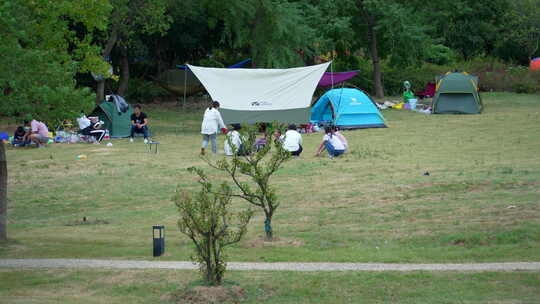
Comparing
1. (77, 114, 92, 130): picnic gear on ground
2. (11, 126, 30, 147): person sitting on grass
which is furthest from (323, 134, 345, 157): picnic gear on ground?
(11, 126, 30, 147): person sitting on grass

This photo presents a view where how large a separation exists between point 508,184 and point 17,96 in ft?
28.5

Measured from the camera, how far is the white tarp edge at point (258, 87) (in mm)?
24984

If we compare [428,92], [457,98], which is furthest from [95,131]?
[428,92]

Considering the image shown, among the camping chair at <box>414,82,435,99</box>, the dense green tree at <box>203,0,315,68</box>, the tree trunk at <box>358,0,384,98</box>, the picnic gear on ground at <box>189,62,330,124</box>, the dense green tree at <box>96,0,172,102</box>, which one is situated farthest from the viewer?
the camping chair at <box>414,82,435,99</box>

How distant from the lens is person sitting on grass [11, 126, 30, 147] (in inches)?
903

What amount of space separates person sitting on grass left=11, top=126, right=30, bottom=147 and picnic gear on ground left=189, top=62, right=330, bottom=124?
220 inches

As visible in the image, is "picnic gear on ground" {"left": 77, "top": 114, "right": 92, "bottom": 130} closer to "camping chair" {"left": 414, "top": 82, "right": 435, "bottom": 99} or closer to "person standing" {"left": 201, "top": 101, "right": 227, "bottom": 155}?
"person standing" {"left": 201, "top": 101, "right": 227, "bottom": 155}

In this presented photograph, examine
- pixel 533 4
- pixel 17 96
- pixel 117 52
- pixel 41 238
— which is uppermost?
pixel 533 4

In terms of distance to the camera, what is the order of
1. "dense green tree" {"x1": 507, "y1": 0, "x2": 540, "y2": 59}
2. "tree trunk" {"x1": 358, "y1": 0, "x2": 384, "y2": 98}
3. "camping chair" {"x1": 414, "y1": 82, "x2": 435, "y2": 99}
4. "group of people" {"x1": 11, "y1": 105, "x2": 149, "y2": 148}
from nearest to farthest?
"group of people" {"x1": 11, "y1": 105, "x2": 149, "y2": 148}
"tree trunk" {"x1": 358, "y1": 0, "x2": 384, "y2": 98}
"camping chair" {"x1": 414, "y1": 82, "x2": 435, "y2": 99}
"dense green tree" {"x1": 507, "y1": 0, "x2": 540, "y2": 59}

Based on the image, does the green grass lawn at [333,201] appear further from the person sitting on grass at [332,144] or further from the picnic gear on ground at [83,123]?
the picnic gear on ground at [83,123]

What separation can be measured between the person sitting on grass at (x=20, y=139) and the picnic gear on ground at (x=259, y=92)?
5576 mm

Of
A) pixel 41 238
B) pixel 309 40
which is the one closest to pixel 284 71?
pixel 309 40

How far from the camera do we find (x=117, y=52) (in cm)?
3775

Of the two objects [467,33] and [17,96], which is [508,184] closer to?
[17,96]
